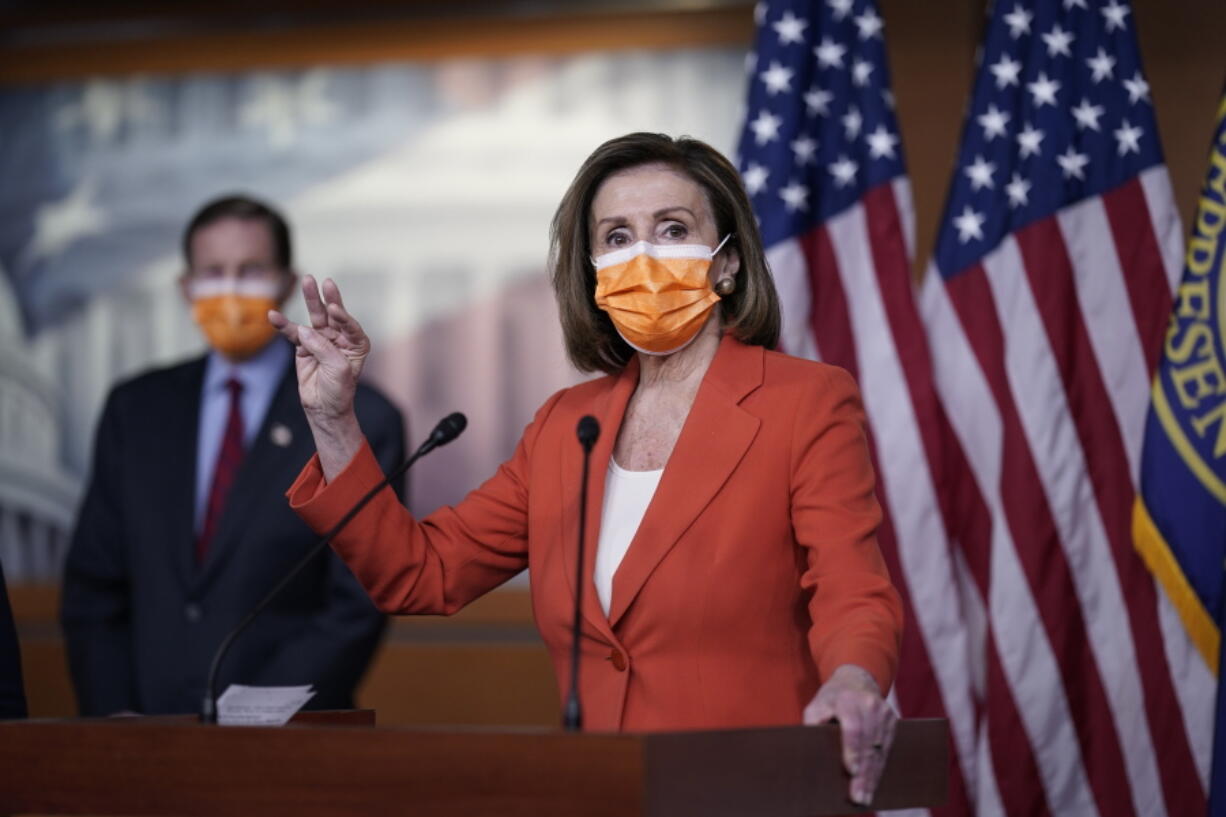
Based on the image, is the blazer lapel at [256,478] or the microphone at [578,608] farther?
the blazer lapel at [256,478]

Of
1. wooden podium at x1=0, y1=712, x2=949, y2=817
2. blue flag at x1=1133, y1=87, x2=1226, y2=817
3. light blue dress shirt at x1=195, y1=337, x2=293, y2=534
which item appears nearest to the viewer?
wooden podium at x1=0, y1=712, x2=949, y2=817

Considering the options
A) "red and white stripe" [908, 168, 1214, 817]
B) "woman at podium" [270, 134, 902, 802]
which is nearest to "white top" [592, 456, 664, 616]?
"woman at podium" [270, 134, 902, 802]

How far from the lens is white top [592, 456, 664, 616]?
223 centimetres

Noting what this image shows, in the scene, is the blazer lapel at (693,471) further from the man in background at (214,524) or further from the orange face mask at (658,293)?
the man in background at (214,524)

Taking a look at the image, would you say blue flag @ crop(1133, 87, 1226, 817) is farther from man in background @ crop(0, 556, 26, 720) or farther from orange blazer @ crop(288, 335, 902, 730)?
man in background @ crop(0, 556, 26, 720)

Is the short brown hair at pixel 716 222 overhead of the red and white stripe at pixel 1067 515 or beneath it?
overhead

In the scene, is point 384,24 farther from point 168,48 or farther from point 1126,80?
point 1126,80

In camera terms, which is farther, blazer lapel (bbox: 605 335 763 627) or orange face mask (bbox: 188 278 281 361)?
orange face mask (bbox: 188 278 281 361)

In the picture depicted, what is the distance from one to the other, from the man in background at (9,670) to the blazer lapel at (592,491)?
0.86 metres

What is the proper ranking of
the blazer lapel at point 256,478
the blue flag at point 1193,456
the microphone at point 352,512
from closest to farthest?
the microphone at point 352,512
the blue flag at point 1193,456
the blazer lapel at point 256,478

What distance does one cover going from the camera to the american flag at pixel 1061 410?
3.37 metres

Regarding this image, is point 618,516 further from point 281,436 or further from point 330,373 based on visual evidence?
point 281,436

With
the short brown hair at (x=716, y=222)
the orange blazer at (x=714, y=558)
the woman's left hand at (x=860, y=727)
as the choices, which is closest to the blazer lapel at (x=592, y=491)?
the orange blazer at (x=714, y=558)

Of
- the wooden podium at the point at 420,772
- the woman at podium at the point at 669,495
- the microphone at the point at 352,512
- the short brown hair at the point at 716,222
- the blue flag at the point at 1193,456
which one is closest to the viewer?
the wooden podium at the point at 420,772
